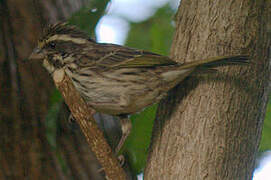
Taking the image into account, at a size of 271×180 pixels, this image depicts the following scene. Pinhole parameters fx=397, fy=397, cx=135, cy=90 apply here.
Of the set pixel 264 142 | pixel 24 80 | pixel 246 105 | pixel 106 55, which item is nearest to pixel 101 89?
pixel 106 55

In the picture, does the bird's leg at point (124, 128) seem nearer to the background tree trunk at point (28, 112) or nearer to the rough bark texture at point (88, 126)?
the background tree trunk at point (28, 112)

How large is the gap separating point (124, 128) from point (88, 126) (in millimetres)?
870

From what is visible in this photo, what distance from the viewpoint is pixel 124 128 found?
3268 mm

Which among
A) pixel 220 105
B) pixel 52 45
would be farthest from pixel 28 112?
pixel 220 105

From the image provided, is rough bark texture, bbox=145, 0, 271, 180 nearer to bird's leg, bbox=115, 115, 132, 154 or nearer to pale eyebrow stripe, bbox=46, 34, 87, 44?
bird's leg, bbox=115, 115, 132, 154

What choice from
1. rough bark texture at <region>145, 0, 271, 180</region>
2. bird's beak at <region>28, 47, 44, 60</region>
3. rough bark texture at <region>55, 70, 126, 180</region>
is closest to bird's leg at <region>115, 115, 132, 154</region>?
rough bark texture at <region>145, 0, 271, 180</region>

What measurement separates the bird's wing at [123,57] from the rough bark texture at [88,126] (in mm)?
827

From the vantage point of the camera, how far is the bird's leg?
3.19 m

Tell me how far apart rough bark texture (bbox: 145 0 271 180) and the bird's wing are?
A: 350 mm

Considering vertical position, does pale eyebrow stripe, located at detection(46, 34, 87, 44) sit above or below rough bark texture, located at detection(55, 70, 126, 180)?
above

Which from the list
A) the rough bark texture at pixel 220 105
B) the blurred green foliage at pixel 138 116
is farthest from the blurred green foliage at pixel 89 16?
the rough bark texture at pixel 220 105

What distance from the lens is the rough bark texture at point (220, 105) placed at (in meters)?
2.59

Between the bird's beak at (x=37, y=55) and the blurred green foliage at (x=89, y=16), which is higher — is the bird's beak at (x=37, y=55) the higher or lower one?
the lower one

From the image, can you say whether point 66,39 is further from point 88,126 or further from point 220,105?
point 220,105
